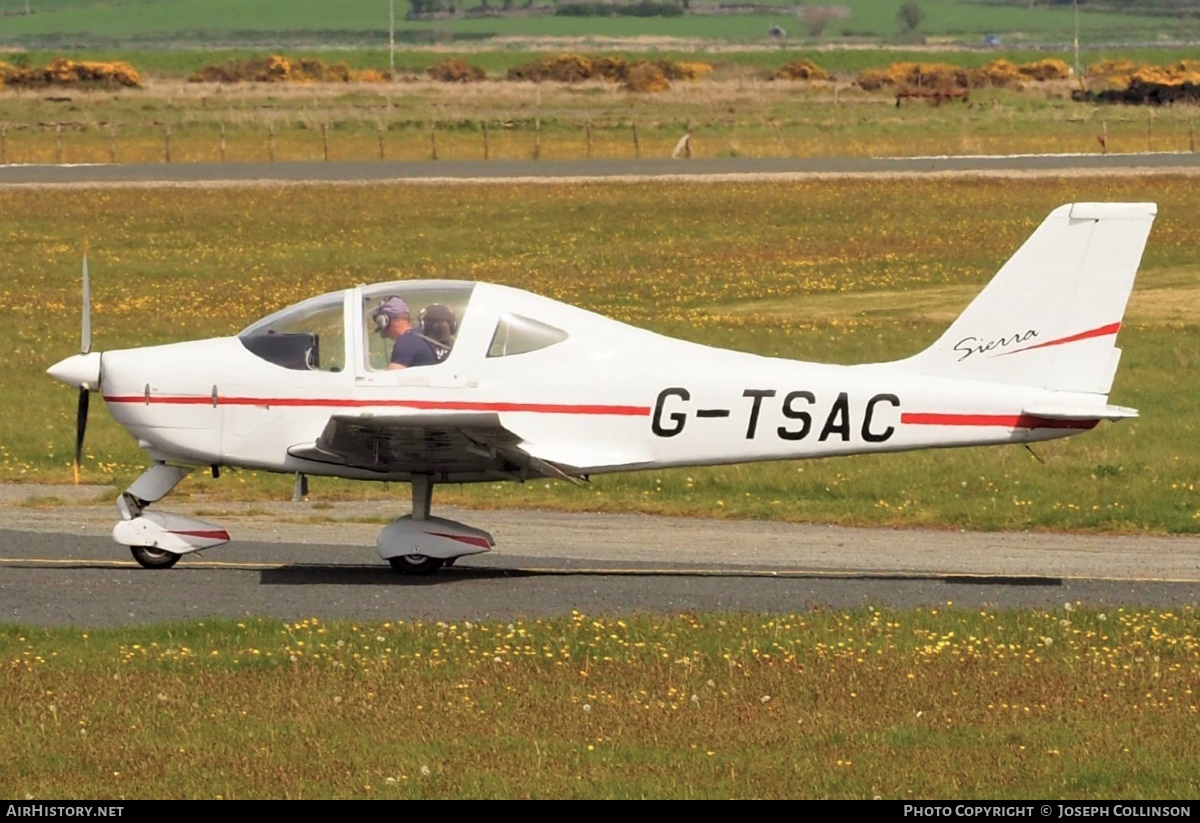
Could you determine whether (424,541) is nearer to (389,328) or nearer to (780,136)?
→ (389,328)

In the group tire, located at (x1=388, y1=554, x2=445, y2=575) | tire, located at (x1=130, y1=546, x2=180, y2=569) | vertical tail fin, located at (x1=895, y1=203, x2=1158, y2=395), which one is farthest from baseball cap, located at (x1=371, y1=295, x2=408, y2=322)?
vertical tail fin, located at (x1=895, y1=203, x2=1158, y2=395)

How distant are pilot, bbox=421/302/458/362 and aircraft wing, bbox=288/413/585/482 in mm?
673

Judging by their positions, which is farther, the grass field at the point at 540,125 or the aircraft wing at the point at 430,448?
the grass field at the point at 540,125

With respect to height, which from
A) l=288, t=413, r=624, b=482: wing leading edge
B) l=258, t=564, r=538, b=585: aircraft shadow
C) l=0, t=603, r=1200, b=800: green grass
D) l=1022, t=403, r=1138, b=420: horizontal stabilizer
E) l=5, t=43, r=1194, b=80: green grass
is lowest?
l=5, t=43, r=1194, b=80: green grass

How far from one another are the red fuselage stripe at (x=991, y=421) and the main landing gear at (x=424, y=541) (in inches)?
133

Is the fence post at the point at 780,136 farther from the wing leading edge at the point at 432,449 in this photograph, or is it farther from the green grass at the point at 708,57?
the green grass at the point at 708,57

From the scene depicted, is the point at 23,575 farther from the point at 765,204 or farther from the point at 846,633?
the point at 765,204

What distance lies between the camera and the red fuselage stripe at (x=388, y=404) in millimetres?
13336

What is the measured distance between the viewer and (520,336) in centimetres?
1349

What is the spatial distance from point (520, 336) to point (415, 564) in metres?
2.02

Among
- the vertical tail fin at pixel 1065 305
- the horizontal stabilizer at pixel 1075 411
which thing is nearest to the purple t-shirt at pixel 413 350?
the vertical tail fin at pixel 1065 305

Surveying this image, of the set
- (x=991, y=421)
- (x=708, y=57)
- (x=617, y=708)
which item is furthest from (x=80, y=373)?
(x=708, y=57)

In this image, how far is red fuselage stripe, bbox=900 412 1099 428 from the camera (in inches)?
514

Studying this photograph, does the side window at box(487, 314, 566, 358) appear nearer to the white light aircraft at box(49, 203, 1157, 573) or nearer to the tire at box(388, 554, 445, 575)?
the white light aircraft at box(49, 203, 1157, 573)
